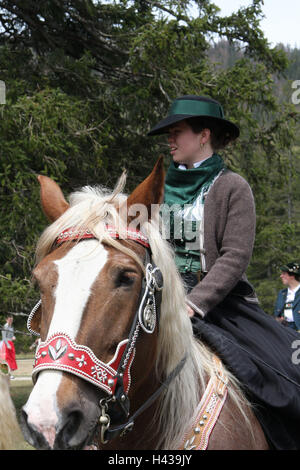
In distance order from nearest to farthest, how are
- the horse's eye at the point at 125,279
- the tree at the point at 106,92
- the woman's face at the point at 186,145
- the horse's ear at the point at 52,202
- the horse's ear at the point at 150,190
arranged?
the horse's eye at the point at 125,279
the horse's ear at the point at 150,190
the horse's ear at the point at 52,202
the woman's face at the point at 186,145
the tree at the point at 106,92

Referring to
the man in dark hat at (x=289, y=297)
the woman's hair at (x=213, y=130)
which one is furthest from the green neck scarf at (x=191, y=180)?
the man in dark hat at (x=289, y=297)

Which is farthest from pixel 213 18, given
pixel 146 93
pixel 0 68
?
pixel 0 68

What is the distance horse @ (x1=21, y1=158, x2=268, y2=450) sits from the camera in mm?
1731

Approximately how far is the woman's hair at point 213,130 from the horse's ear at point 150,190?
2.95 feet

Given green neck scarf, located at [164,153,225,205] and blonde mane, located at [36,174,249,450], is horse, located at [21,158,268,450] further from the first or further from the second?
green neck scarf, located at [164,153,225,205]

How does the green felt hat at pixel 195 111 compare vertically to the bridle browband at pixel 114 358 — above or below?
above

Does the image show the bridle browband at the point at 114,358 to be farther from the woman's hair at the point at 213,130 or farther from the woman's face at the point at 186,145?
the woman's hair at the point at 213,130

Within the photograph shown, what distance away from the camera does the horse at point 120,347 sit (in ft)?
5.68

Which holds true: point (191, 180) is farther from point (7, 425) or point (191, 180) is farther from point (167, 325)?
point (7, 425)

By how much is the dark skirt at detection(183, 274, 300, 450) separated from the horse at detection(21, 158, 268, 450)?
0.21 ft

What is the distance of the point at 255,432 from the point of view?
2426 millimetres

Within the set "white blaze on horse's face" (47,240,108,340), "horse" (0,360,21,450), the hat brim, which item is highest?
the hat brim

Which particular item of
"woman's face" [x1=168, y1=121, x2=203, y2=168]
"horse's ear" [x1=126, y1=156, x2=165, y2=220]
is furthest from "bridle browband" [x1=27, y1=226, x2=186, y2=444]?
"woman's face" [x1=168, y1=121, x2=203, y2=168]

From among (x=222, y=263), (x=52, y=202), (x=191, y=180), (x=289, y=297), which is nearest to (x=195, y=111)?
(x=191, y=180)
